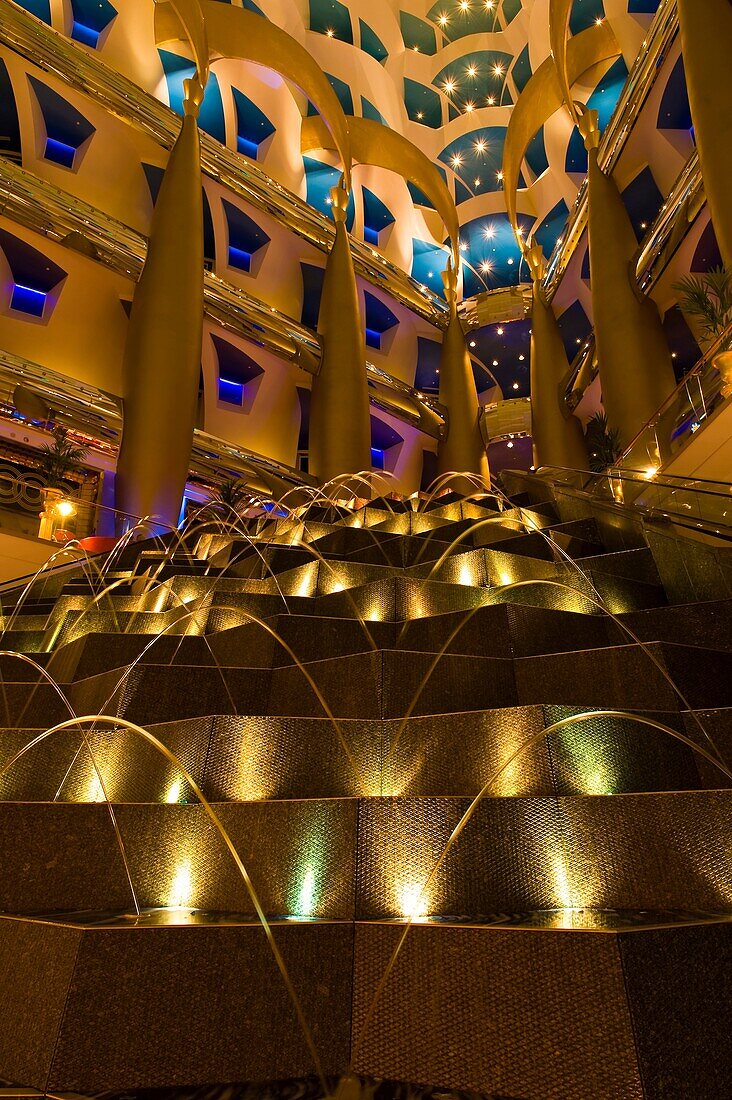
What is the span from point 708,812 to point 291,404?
1902 centimetres

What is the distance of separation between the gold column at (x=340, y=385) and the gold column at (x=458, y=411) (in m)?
4.06

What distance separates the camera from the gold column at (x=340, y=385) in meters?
15.7


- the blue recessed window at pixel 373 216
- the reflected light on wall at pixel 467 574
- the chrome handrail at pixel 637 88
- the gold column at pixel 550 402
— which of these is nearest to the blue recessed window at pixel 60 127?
the blue recessed window at pixel 373 216

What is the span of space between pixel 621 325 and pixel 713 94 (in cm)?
459

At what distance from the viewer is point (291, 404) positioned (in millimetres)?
19625

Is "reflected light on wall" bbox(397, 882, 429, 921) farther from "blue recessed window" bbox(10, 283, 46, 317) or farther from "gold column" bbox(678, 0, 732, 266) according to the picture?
"blue recessed window" bbox(10, 283, 46, 317)

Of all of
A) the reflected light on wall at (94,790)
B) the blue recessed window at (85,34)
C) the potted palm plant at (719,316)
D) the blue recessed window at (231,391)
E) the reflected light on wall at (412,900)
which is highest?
the blue recessed window at (85,34)

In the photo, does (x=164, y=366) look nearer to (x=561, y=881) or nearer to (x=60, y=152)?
(x=60, y=152)

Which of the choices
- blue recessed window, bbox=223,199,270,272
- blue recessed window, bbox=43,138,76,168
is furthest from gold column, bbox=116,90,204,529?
blue recessed window, bbox=223,199,270,272

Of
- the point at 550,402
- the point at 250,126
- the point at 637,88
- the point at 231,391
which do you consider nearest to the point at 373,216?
the point at 250,126

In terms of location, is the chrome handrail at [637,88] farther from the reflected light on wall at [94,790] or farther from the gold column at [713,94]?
the reflected light on wall at [94,790]

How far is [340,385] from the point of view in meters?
16.4

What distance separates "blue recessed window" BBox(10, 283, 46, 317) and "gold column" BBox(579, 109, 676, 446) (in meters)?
13.0

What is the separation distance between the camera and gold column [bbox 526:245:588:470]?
18.2 meters
